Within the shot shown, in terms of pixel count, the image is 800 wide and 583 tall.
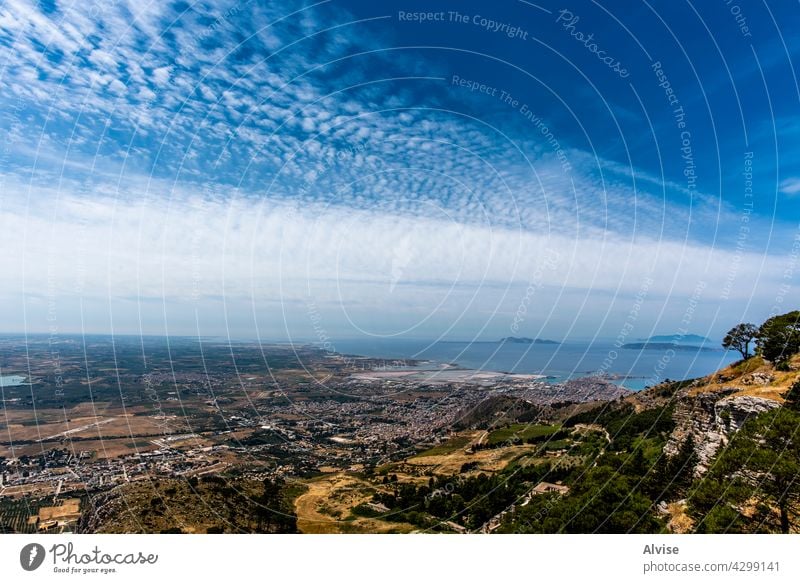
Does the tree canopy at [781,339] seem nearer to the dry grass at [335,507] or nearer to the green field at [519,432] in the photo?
the green field at [519,432]

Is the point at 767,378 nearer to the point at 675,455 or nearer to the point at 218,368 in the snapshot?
the point at 675,455

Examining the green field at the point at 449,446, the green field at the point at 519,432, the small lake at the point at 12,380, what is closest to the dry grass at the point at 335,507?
the green field at the point at 449,446

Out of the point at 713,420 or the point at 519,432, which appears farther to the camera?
the point at 519,432

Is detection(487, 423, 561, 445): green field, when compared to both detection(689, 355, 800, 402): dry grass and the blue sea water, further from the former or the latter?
detection(689, 355, 800, 402): dry grass

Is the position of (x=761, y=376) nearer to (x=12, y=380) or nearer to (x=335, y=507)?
(x=335, y=507)

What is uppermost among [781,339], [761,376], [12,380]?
[781,339]

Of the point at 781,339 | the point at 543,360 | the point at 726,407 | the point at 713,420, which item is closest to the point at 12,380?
the point at 713,420
